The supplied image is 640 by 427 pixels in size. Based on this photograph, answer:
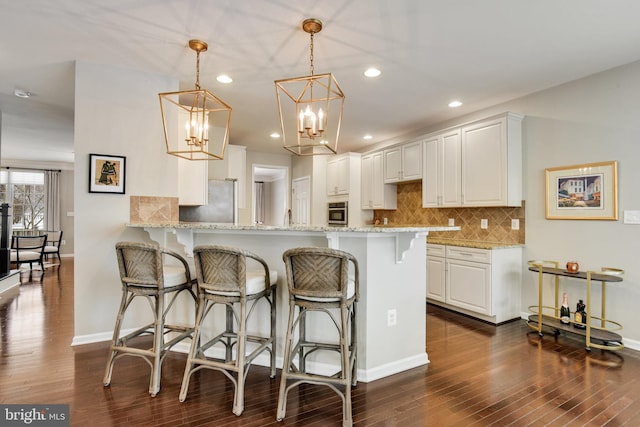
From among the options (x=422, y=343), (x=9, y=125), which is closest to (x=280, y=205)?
(x=9, y=125)

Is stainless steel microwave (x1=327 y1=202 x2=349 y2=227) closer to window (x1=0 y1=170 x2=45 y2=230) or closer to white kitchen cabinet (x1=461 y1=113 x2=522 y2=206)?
white kitchen cabinet (x1=461 y1=113 x2=522 y2=206)

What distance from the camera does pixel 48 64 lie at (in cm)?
305

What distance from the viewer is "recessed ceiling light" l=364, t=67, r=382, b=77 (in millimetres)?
3125

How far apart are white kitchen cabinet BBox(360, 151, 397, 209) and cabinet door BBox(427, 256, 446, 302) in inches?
62.5

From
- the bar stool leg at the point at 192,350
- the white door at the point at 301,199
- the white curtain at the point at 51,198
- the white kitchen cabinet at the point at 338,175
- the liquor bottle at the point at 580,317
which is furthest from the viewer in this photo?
the white curtain at the point at 51,198

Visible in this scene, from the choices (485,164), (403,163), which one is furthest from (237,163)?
(485,164)

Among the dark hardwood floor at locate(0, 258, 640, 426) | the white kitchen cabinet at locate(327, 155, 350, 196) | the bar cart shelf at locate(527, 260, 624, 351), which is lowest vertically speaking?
the dark hardwood floor at locate(0, 258, 640, 426)

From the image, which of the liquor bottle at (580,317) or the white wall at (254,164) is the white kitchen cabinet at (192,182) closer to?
the white wall at (254,164)

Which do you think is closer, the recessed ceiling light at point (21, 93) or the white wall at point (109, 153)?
the white wall at point (109, 153)

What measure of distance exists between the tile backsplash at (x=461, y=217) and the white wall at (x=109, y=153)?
3815 millimetres

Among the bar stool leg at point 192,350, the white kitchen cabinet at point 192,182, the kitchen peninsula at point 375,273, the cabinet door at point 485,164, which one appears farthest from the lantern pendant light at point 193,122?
the cabinet door at point 485,164

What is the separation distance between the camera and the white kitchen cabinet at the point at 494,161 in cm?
365

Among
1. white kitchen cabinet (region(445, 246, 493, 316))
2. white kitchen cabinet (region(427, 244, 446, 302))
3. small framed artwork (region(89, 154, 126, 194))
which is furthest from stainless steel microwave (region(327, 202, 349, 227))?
small framed artwork (region(89, 154, 126, 194))

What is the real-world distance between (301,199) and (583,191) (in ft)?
16.7
